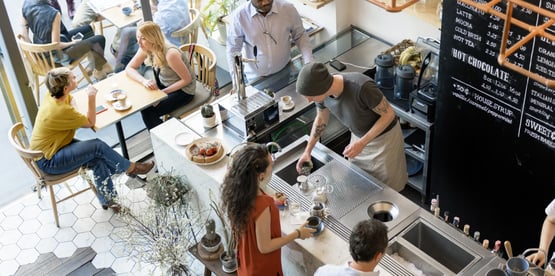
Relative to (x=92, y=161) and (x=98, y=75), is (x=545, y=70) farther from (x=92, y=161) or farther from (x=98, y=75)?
(x=98, y=75)

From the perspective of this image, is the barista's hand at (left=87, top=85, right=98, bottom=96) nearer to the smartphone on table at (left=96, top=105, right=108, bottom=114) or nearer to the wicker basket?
the smartphone on table at (left=96, top=105, right=108, bottom=114)

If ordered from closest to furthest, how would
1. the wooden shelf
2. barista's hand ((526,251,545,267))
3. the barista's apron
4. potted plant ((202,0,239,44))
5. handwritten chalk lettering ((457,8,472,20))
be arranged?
1. barista's hand ((526,251,545,267))
2. handwritten chalk lettering ((457,8,472,20))
3. the barista's apron
4. the wooden shelf
5. potted plant ((202,0,239,44))

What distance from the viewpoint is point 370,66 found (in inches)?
238

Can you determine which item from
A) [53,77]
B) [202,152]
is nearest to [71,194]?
[53,77]

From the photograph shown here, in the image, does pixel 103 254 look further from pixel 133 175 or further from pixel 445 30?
pixel 445 30

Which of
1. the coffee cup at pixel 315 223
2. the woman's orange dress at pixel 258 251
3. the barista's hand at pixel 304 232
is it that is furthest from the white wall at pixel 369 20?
the woman's orange dress at pixel 258 251

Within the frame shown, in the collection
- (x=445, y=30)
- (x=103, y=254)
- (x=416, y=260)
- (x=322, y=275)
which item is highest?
(x=445, y=30)

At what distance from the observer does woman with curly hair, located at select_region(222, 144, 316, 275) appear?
143 inches

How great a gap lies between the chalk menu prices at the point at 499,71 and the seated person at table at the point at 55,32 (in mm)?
3315

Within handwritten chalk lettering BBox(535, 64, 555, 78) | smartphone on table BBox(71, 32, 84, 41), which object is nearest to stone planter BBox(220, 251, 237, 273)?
handwritten chalk lettering BBox(535, 64, 555, 78)

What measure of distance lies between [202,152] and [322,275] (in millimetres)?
1556

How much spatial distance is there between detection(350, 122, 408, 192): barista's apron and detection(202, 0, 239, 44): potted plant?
2.80 m

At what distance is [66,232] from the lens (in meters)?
5.87

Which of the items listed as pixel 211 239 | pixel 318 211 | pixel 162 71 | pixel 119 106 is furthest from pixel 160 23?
pixel 318 211
